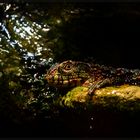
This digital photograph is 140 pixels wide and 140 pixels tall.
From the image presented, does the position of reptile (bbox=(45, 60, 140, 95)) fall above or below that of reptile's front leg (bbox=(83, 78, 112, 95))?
above

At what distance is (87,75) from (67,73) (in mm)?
168

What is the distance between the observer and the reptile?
2566 mm

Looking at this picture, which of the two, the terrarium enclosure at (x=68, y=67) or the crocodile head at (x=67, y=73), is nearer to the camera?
the terrarium enclosure at (x=68, y=67)

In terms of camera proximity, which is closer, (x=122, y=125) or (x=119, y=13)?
(x=122, y=125)

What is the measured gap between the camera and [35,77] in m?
2.59

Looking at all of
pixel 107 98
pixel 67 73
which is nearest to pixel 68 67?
pixel 67 73

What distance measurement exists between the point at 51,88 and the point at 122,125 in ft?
2.11

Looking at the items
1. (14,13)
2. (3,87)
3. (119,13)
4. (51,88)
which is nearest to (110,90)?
(51,88)

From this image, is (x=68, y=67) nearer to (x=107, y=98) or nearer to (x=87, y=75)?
(x=87, y=75)

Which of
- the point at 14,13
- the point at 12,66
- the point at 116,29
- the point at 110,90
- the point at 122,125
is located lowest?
the point at 122,125

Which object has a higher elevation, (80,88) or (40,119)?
(80,88)

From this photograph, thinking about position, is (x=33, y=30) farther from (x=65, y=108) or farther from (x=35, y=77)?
(x=65, y=108)

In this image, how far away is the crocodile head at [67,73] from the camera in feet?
8.51

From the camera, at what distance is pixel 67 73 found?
262 centimetres
